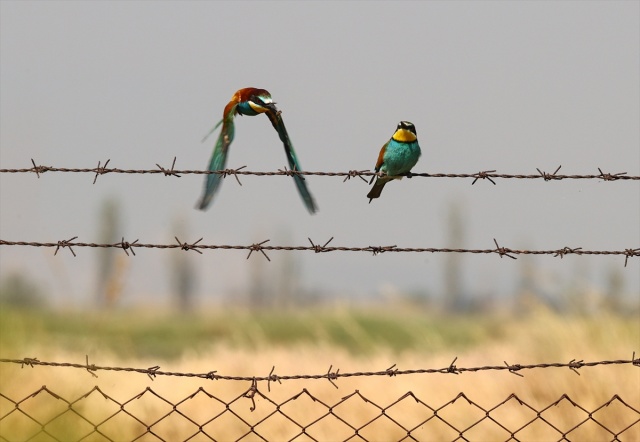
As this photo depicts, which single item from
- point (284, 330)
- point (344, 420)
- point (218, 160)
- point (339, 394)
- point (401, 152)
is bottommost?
point (284, 330)

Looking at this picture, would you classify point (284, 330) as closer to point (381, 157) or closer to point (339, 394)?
point (339, 394)

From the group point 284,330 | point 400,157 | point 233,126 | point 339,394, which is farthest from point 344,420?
point 284,330

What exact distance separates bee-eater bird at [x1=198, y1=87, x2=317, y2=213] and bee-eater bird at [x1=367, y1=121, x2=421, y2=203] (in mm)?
440

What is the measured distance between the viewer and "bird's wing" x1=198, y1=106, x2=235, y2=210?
486cm

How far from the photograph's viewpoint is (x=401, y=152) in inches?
195

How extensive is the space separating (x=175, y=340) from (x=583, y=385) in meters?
18.5

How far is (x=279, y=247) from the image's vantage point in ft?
11.7

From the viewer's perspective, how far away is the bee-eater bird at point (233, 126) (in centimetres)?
489

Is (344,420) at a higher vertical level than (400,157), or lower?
lower

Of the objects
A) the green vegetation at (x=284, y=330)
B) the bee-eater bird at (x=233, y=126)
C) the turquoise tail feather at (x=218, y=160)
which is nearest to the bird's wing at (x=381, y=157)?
the bee-eater bird at (x=233, y=126)

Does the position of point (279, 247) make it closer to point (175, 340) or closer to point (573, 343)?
point (573, 343)

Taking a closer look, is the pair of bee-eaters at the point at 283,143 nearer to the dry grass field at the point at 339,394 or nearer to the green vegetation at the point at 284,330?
the dry grass field at the point at 339,394

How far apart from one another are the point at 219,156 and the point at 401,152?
94cm

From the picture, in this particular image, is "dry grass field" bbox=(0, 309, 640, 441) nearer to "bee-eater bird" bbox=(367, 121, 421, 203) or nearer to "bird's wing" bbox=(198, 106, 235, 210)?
"bird's wing" bbox=(198, 106, 235, 210)
